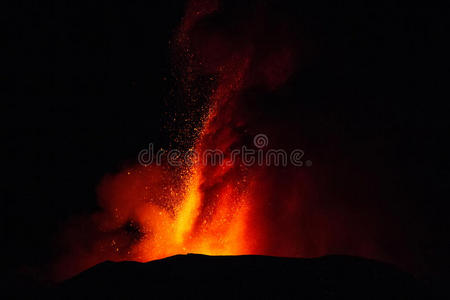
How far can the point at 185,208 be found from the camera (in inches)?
308

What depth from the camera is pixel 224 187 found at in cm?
782

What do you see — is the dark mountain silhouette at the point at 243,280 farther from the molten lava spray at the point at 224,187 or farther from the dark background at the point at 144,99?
the molten lava spray at the point at 224,187

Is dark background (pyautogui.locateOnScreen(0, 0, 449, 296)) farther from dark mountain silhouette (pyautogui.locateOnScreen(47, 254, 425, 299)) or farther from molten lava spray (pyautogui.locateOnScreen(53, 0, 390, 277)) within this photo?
dark mountain silhouette (pyautogui.locateOnScreen(47, 254, 425, 299))

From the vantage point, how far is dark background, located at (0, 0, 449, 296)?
6.80 m

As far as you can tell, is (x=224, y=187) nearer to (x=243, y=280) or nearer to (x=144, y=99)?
(x=144, y=99)

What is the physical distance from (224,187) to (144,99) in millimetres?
3442

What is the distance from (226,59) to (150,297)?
566cm

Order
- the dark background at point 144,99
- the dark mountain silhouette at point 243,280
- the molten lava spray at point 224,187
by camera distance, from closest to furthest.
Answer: the dark mountain silhouette at point 243,280
the dark background at point 144,99
the molten lava spray at point 224,187

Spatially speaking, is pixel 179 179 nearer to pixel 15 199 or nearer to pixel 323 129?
pixel 323 129

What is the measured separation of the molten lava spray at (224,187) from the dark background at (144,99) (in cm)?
63

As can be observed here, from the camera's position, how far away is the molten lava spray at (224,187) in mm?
7402
